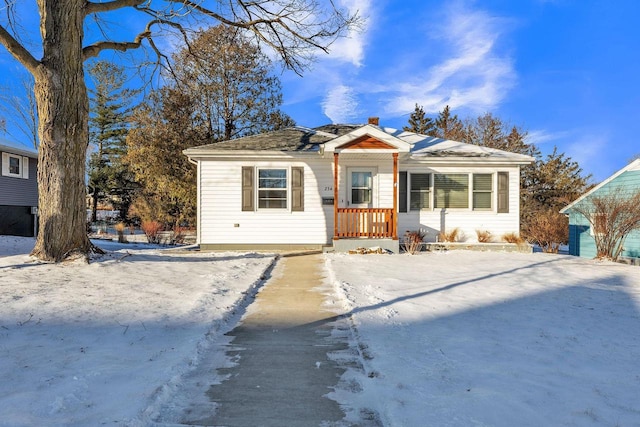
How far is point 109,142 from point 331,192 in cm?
2807

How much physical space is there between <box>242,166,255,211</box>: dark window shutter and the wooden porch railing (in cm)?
291

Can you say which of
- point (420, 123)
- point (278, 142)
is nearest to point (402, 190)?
point (278, 142)

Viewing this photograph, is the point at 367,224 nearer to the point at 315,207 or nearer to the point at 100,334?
the point at 315,207

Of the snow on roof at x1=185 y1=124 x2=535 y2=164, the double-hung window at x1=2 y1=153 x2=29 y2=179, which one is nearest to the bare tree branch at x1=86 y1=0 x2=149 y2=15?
the snow on roof at x1=185 y1=124 x2=535 y2=164

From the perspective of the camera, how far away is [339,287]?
19.9 ft

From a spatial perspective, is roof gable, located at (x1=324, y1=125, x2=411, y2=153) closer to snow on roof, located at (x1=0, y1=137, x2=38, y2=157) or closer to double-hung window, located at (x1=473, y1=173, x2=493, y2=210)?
double-hung window, located at (x1=473, y1=173, x2=493, y2=210)

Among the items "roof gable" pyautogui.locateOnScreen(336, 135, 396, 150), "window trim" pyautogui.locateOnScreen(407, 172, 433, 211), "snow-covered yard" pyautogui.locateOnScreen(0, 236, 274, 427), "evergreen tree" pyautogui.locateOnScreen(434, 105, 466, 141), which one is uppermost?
"evergreen tree" pyautogui.locateOnScreen(434, 105, 466, 141)

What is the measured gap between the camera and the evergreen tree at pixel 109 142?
31.0 meters

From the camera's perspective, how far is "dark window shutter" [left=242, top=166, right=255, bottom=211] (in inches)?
473

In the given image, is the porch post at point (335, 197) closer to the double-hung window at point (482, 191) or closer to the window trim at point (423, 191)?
the window trim at point (423, 191)

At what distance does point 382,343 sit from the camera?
12.0 ft

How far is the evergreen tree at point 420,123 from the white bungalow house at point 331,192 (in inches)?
1025

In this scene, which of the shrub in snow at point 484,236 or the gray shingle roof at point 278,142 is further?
the shrub in snow at point 484,236

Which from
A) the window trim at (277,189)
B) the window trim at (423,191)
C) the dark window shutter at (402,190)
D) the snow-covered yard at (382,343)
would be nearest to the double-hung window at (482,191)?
the window trim at (423,191)
